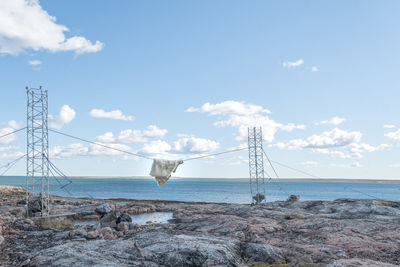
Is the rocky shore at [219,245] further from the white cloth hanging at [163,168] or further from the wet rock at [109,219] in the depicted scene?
the white cloth hanging at [163,168]

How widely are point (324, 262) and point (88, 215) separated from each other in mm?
28914

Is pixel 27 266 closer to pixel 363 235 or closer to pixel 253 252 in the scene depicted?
pixel 253 252

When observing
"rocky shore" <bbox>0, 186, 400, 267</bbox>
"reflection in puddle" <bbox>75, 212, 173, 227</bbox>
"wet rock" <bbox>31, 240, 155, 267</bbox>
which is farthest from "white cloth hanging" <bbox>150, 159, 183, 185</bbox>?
"reflection in puddle" <bbox>75, 212, 173, 227</bbox>

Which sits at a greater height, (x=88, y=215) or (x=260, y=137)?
(x=260, y=137)

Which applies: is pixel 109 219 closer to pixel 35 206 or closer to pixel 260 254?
pixel 35 206

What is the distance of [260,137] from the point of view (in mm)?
40000

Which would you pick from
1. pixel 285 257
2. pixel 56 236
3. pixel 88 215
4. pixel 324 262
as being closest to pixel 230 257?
pixel 285 257

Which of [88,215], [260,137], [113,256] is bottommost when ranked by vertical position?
[88,215]

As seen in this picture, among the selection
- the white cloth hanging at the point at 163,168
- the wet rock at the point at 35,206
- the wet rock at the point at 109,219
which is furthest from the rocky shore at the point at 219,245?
the wet rock at the point at 35,206

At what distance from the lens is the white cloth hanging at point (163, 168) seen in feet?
73.7

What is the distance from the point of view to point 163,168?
22.5 m

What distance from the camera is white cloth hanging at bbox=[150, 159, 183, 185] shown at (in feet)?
73.7

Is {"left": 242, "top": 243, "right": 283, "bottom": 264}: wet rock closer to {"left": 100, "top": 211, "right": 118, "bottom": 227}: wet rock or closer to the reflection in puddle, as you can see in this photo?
{"left": 100, "top": 211, "right": 118, "bottom": 227}: wet rock

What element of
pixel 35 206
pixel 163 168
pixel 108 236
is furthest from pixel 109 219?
pixel 35 206
